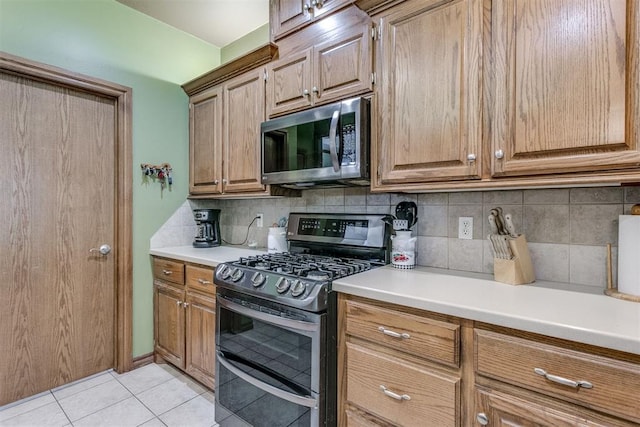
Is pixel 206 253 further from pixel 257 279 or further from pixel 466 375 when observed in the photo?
pixel 466 375

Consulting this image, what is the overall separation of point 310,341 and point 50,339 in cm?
194

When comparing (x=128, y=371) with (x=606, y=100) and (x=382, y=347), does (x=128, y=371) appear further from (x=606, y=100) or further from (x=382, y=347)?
(x=606, y=100)

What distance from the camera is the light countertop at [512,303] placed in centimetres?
85

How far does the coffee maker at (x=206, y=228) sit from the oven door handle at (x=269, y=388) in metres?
1.08

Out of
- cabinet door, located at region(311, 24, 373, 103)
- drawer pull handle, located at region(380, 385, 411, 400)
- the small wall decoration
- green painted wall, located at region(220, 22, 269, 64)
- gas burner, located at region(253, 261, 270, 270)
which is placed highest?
green painted wall, located at region(220, 22, 269, 64)

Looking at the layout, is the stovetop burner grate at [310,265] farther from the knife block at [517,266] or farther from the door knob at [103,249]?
the door knob at [103,249]

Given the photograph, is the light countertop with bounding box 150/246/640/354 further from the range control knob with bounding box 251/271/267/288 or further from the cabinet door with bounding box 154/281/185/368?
the cabinet door with bounding box 154/281/185/368

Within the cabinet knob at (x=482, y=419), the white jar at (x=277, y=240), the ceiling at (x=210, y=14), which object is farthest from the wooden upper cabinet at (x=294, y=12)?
the cabinet knob at (x=482, y=419)

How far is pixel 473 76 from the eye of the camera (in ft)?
4.25

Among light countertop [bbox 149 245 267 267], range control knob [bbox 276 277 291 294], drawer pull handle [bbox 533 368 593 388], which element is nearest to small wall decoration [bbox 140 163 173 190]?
light countertop [bbox 149 245 267 267]

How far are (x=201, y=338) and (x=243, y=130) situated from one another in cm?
143

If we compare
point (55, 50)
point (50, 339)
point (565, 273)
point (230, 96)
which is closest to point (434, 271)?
point (565, 273)

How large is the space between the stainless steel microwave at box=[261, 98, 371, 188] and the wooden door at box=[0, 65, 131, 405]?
129 cm

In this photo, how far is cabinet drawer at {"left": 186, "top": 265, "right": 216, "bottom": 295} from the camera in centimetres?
201
